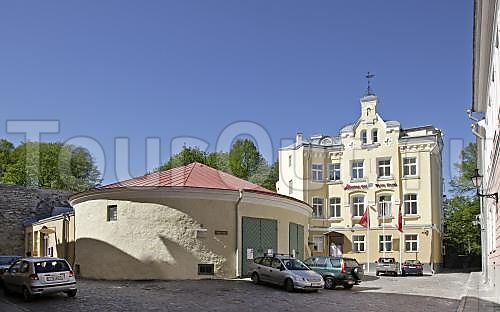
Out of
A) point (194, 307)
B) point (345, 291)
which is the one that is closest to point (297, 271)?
point (345, 291)

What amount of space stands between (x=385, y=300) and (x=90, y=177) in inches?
1685

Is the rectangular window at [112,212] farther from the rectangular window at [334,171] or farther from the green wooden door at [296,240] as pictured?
the rectangular window at [334,171]

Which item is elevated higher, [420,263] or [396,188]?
[396,188]

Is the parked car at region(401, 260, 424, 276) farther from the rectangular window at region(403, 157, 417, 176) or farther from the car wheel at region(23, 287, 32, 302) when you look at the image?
the car wheel at region(23, 287, 32, 302)

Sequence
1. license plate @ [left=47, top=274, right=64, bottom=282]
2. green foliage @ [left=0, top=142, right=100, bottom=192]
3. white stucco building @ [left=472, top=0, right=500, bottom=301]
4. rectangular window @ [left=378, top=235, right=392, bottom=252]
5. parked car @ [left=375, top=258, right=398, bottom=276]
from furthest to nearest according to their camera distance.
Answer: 1. green foliage @ [left=0, top=142, right=100, bottom=192]
2. rectangular window @ [left=378, top=235, right=392, bottom=252]
3. parked car @ [left=375, top=258, right=398, bottom=276]
4. license plate @ [left=47, top=274, right=64, bottom=282]
5. white stucco building @ [left=472, top=0, right=500, bottom=301]

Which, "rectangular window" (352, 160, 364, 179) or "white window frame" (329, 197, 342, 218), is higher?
"rectangular window" (352, 160, 364, 179)

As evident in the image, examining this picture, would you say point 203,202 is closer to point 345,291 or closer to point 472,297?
point 345,291

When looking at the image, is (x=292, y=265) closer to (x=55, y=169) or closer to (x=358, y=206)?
(x=358, y=206)

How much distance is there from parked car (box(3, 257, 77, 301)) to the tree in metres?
46.4

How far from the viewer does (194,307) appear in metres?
16.6

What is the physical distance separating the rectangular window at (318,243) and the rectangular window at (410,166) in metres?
8.67

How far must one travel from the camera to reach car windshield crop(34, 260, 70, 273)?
1800 cm

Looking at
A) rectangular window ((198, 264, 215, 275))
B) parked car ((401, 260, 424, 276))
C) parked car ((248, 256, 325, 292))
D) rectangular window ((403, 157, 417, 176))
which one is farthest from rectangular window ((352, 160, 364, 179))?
parked car ((248, 256, 325, 292))

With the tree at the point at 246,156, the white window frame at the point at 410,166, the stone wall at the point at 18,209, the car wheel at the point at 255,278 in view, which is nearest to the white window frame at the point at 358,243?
the white window frame at the point at 410,166
